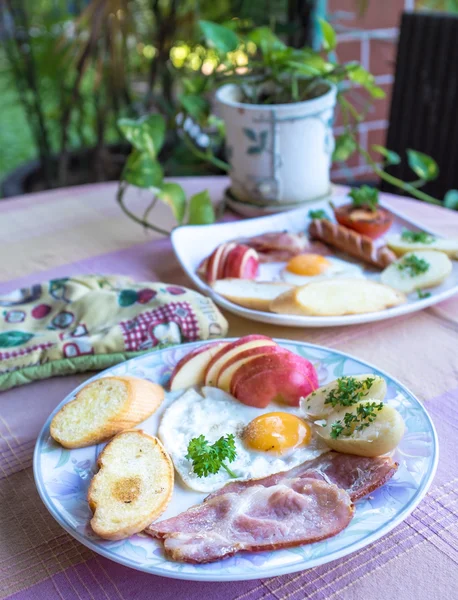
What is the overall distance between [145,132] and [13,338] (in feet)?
2.15

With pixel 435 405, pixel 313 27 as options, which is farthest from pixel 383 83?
pixel 435 405

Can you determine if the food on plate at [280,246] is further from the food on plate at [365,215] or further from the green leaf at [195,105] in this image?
the green leaf at [195,105]

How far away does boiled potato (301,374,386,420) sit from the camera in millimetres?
872

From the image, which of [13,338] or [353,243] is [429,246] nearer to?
[353,243]

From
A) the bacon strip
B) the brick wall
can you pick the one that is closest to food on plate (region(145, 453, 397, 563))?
the bacon strip

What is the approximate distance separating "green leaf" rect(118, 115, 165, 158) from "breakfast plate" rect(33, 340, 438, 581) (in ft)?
2.31

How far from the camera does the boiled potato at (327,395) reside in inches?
34.3

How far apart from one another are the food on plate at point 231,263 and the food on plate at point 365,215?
278 mm

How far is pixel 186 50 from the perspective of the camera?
284 cm

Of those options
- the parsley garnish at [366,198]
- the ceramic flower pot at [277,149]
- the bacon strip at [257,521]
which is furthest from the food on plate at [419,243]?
the bacon strip at [257,521]

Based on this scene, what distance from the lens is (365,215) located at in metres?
1.49

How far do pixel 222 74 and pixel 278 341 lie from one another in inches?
33.3

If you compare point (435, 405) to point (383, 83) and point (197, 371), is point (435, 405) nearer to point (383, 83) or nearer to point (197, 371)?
point (197, 371)

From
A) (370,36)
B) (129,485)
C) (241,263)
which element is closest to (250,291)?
(241,263)
